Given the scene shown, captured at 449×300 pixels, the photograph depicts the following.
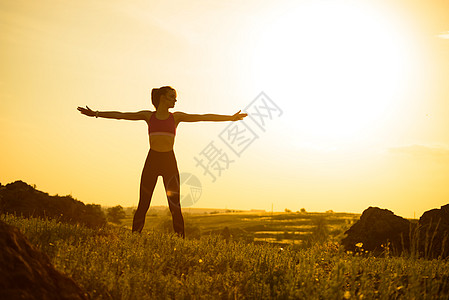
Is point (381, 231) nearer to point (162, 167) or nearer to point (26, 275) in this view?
point (162, 167)

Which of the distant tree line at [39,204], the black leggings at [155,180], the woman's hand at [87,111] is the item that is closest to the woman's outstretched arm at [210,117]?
the black leggings at [155,180]

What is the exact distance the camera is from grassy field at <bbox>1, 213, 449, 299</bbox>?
5.31 m

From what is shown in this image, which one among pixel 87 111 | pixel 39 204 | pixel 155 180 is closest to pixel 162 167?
pixel 155 180

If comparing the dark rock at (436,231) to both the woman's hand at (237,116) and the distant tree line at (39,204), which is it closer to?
the woman's hand at (237,116)

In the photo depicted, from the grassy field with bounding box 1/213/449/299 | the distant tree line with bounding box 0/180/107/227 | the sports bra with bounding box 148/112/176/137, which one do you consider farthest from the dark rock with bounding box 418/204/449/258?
the distant tree line with bounding box 0/180/107/227

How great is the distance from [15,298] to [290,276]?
135 inches

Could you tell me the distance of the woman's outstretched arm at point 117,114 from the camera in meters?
10.4

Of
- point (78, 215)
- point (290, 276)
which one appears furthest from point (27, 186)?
point (290, 276)

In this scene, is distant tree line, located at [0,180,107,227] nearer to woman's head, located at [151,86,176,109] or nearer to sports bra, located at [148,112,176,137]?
sports bra, located at [148,112,176,137]

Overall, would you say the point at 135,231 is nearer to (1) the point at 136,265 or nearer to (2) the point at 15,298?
(1) the point at 136,265

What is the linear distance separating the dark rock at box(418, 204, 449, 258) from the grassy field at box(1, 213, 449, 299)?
4533mm

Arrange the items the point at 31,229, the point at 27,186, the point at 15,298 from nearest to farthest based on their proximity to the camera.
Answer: the point at 15,298 → the point at 31,229 → the point at 27,186

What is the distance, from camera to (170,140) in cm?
1008

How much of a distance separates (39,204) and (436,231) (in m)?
12.8
